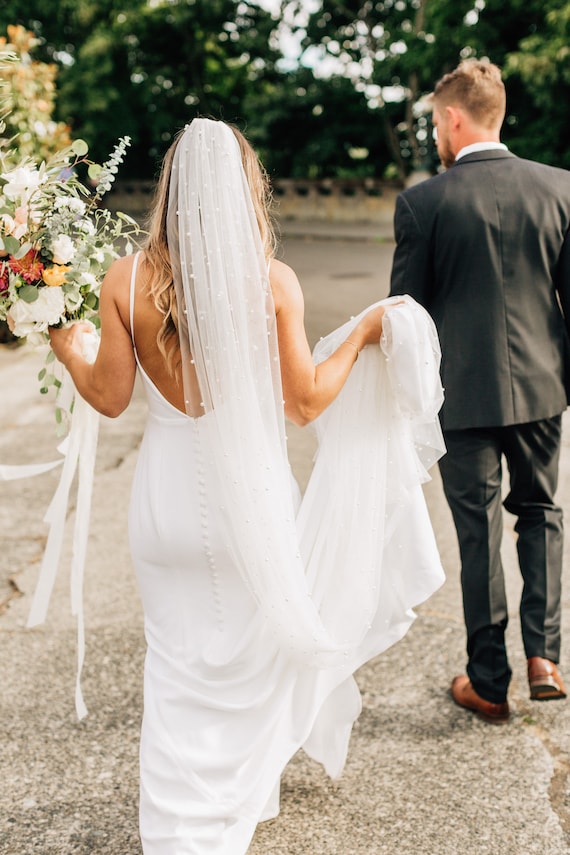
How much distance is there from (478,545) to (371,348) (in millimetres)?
938

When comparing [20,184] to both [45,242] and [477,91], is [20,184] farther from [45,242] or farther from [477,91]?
[477,91]

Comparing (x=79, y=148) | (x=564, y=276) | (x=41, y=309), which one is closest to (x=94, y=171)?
(x=79, y=148)

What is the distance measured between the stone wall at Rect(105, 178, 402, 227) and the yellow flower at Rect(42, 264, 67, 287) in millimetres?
20243

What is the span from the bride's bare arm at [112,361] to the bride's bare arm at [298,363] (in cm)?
39

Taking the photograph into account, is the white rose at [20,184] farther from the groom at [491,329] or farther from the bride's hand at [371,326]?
the groom at [491,329]

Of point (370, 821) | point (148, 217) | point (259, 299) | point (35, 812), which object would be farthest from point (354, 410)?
point (35, 812)

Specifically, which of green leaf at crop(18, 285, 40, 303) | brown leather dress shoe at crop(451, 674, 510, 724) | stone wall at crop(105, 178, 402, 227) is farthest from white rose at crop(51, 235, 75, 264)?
stone wall at crop(105, 178, 402, 227)

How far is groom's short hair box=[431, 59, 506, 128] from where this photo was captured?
10.1 feet

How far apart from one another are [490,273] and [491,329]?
19 cm

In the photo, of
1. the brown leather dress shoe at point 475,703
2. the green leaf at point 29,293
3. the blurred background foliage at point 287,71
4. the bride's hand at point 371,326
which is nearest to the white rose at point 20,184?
the green leaf at point 29,293

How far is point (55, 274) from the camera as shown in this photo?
2482 millimetres

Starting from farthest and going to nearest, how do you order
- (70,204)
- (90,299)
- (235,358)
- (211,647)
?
(90,299) → (70,204) → (211,647) → (235,358)

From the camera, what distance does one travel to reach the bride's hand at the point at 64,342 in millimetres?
2590

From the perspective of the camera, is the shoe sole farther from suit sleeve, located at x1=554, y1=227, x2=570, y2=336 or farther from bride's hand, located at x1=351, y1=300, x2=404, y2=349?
bride's hand, located at x1=351, y1=300, x2=404, y2=349
